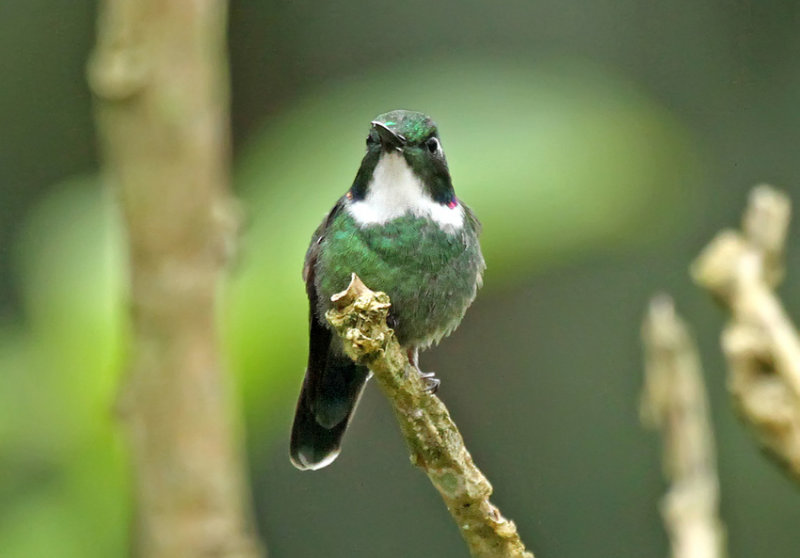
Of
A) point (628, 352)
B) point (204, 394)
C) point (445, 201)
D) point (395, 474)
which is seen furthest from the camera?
point (628, 352)

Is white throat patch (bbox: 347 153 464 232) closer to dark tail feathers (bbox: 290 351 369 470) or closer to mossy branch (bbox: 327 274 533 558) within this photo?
dark tail feathers (bbox: 290 351 369 470)

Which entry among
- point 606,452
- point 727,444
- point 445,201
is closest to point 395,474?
point 606,452

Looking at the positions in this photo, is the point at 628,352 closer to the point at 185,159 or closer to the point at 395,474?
the point at 395,474

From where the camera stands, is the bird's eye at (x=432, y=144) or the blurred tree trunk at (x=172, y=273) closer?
the blurred tree trunk at (x=172, y=273)

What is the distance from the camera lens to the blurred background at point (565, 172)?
3.39m

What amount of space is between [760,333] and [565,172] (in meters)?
1.14

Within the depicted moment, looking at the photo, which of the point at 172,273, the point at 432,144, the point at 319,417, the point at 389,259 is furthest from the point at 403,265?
the point at 172,273

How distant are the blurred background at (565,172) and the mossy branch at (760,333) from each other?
903 mm

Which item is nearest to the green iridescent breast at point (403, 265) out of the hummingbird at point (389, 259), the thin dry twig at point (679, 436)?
the hummingbird at point (389, 259)

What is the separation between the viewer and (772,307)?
5.90 ft

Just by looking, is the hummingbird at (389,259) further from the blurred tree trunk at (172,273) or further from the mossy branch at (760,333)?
the mossy branch at (760,333)

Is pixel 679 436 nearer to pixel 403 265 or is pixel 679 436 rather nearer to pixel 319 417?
pixel 403 265

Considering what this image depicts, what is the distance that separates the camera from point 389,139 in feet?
7.35

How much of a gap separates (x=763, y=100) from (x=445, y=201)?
403 cm
